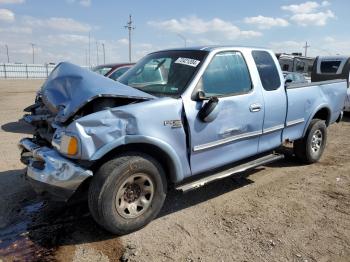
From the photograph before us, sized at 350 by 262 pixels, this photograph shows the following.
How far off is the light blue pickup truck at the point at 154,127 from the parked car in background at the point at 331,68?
27.2 feet

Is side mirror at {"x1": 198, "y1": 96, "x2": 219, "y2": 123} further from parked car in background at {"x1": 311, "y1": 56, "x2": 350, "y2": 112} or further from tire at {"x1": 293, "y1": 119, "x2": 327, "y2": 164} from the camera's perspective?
parked car in background at {"x1": 311, "y1": 56, "x2": 350, "y2": 112}

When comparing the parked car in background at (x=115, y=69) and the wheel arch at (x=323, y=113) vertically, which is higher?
the parked car in background at (x=115, y=69)

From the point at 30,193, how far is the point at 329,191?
13.6ft

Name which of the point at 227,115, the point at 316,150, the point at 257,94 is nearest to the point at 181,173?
the point at 227,115

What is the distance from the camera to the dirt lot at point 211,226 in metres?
3.58

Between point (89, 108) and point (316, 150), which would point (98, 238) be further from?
point (316, 150)

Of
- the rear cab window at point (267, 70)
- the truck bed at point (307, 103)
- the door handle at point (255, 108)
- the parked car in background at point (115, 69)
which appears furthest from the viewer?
the parked car in background at point (115, 69)

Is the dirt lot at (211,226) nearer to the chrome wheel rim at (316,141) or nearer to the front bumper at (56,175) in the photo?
the front bumper at (56,175)

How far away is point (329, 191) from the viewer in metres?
5.29

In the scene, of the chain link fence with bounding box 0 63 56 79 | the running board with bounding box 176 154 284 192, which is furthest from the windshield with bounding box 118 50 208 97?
the chain link fence with bounding box 0 63 56 79

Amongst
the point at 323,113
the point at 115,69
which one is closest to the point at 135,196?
the point at 323,113

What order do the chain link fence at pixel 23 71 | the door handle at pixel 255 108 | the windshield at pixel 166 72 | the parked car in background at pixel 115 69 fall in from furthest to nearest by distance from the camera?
the chain link fence at pixel 23 71 < the parked car in background at pixel 115 69 < the door handle at pixel 255 108 < the windshield at pixel 166 72

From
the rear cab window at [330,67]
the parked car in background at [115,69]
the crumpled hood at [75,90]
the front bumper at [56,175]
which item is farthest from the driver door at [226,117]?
the rear cab window at [330,67]

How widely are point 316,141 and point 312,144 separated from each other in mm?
107
